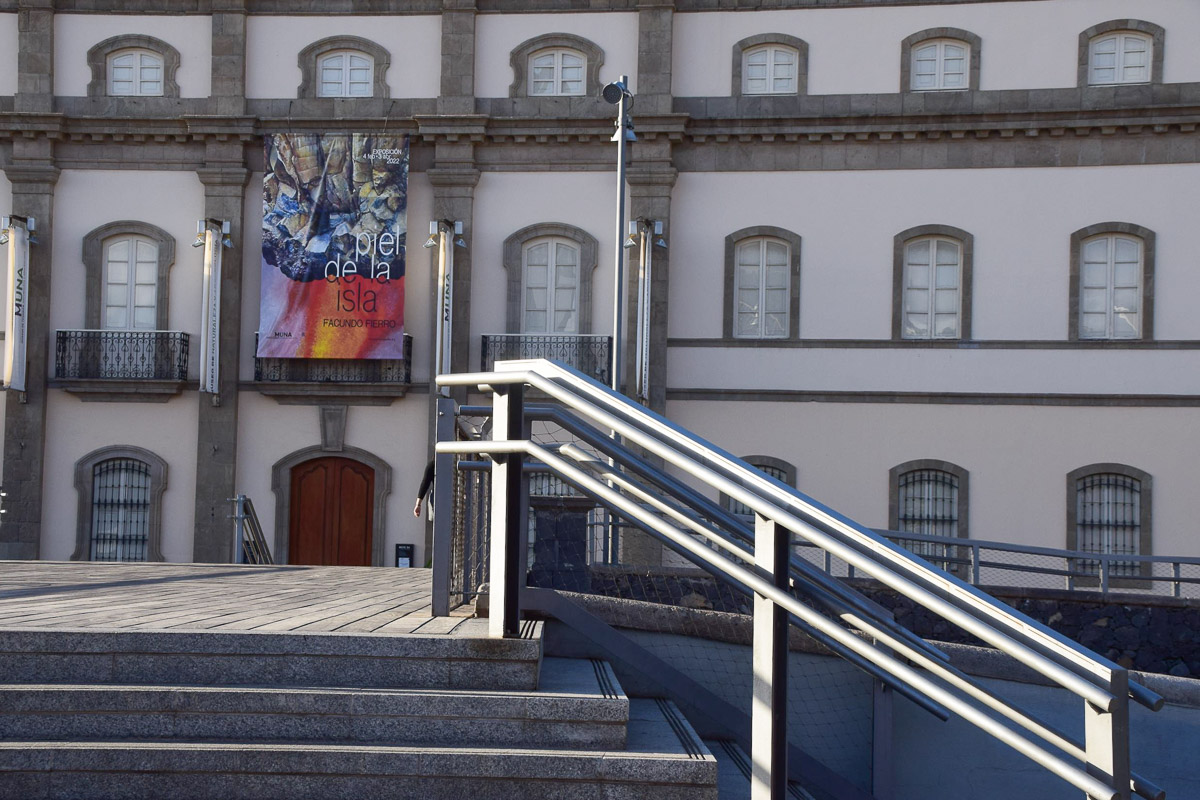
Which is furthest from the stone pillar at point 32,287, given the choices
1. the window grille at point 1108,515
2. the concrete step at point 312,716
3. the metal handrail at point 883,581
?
the metal handrail at point 883,581

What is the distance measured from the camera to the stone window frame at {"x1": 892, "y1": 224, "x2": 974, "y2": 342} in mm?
22875

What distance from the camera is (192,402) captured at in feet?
78.2

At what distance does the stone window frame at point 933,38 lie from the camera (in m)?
23.0

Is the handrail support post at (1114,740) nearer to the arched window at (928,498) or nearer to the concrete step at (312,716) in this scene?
the concrete step at (312,716)

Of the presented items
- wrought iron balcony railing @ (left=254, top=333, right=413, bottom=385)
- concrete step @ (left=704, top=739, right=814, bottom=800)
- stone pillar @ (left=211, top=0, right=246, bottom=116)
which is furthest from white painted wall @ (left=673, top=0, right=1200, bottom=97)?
concrete step @ (left=704, top=739, right=814, bottom=800)

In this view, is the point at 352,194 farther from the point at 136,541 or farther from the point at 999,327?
the point at 999,327

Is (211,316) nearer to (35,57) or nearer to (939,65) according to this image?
(35,57)

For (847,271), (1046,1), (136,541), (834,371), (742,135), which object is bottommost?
(136,541)

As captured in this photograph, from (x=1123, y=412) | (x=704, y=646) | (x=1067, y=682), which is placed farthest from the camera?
(x=1123, y=412)

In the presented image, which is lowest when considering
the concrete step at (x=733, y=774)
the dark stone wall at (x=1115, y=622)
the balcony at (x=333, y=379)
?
the dark stone wall at (x=1115, y=622)

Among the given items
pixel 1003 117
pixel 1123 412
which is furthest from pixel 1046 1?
pixel 1123 412

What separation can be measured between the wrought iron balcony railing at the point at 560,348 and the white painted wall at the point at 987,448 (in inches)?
65.1

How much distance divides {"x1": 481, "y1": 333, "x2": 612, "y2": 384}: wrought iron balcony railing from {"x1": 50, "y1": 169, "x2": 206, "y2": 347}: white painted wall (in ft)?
20.4

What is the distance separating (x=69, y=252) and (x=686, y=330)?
490 inches
